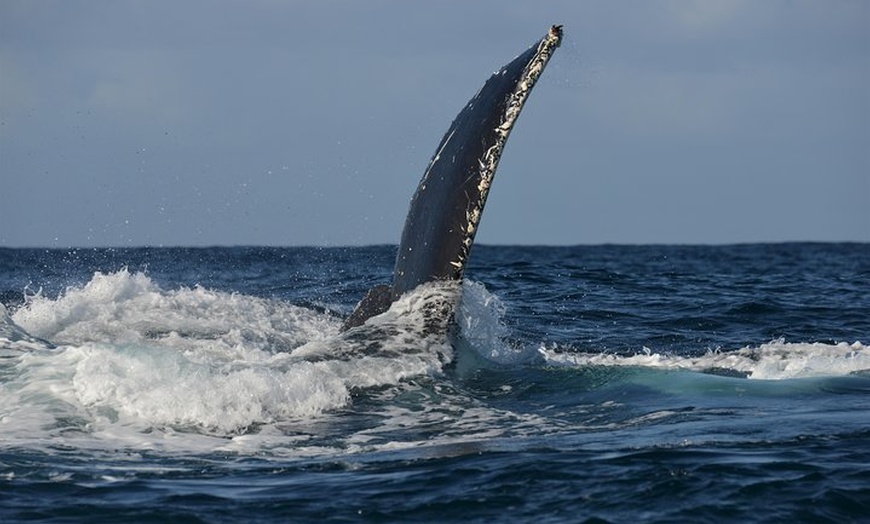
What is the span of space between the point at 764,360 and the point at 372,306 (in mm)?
4064

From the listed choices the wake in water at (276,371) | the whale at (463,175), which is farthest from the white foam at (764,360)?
the whale at (463,175)

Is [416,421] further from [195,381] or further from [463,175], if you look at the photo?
[463,175]

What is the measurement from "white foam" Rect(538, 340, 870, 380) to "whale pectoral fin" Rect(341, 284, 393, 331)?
179 centimetres

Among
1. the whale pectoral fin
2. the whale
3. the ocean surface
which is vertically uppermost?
the whale

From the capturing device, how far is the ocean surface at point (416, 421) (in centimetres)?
780

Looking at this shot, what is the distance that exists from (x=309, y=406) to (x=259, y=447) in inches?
47.0

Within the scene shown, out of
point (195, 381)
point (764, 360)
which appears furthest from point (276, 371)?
point (764, 360)

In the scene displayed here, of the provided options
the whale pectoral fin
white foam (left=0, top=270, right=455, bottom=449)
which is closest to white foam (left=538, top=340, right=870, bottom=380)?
the whale pectoral fin

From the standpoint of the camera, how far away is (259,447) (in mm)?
9609

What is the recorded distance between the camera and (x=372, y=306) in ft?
40.9

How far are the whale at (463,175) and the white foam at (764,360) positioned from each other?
7.51ft

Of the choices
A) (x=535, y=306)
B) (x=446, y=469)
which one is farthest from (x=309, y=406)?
(x=535, y=306)

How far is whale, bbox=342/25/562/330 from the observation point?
425 inches

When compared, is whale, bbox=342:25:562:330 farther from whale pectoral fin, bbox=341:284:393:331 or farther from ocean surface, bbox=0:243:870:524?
whale pectoral fin, bbox=341:284:393:331
